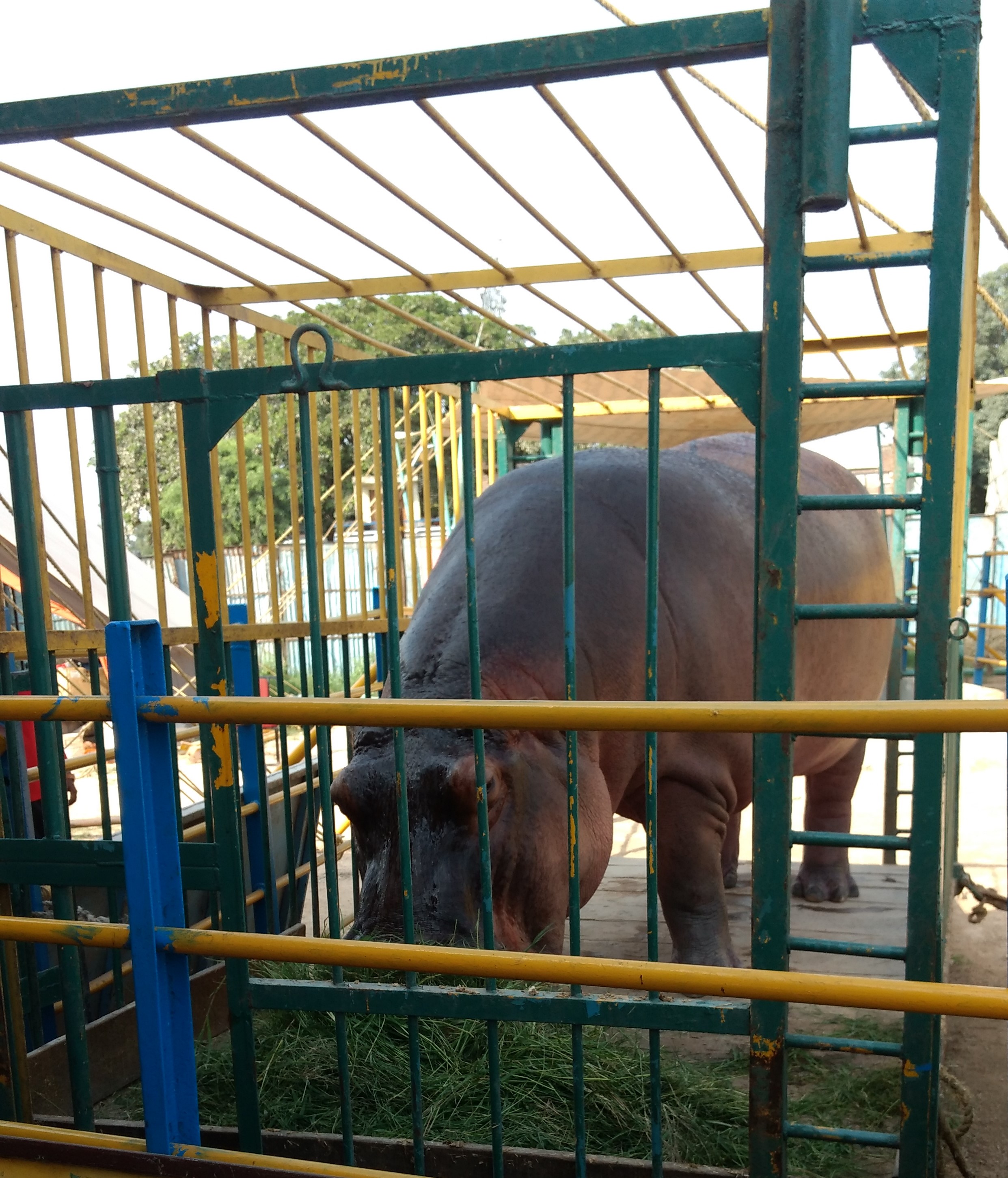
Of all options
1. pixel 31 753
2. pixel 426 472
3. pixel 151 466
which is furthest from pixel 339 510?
pixel 31 753

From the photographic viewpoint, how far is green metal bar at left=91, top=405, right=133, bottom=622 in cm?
222

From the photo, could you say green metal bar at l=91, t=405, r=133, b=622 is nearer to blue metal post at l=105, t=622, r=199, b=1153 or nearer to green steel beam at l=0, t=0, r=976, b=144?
green steel beam at l=0, t=0, r=976, b=144

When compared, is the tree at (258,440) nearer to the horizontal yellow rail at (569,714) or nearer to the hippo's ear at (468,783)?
the hippo's ear at (468,783)

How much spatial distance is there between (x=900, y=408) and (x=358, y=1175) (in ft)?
16.6

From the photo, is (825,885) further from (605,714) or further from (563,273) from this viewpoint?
(605,714)

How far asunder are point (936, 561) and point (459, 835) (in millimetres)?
1361

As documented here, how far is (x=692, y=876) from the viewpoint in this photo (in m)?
3.33

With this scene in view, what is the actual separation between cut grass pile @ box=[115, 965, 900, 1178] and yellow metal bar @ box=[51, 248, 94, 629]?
1.44 metres

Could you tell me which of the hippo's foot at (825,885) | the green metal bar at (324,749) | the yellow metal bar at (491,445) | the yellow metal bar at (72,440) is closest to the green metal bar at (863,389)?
the green metal bar at (324,749)

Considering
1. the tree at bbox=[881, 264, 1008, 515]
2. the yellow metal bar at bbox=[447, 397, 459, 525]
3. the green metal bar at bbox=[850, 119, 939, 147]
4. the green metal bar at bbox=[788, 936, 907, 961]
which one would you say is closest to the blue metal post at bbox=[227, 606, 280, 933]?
the green metal bar at bbox=[788, 936, 907, 961]

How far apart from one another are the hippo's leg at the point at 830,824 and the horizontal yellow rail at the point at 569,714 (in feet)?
11.8


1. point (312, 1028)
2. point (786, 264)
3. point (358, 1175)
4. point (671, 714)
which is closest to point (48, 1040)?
point (312, 1028)

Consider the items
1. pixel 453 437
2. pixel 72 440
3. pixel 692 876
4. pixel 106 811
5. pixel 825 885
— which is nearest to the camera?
pixel 106 811

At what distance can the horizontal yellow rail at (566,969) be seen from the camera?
4.00 feet
